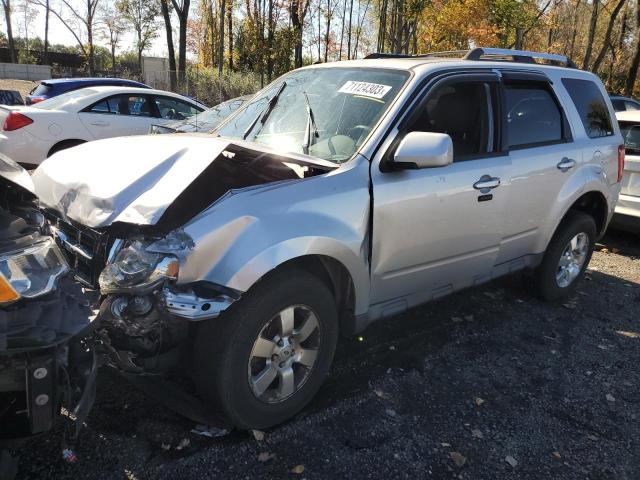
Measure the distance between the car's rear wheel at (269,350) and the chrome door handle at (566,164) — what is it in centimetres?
256

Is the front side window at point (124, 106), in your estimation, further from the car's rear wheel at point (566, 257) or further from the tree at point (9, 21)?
the tree at point (9, 21)

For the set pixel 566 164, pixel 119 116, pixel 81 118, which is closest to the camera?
pixel 566 164

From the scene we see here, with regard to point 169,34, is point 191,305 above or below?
below

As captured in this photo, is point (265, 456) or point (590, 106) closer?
point (265, 456)

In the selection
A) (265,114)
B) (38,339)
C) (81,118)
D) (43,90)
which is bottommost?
(38,339)

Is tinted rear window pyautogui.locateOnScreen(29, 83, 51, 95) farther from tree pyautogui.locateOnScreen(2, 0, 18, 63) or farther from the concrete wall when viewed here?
tree pyautogui.locateOnScreen(2, 0, 18, 63)

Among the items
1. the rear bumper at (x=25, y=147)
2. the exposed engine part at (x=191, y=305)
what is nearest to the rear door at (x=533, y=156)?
the exposed engine part at (x=191, y=305)

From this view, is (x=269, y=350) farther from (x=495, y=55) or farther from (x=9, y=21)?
(x=9, y=21)

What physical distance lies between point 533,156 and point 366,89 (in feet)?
5.00

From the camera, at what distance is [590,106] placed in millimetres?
4910

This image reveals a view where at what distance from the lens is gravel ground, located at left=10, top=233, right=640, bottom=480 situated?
105 inches

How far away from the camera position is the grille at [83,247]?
260 centimetres

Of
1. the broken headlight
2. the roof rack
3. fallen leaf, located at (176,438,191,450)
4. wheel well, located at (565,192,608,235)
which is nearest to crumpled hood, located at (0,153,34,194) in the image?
the broken headlight

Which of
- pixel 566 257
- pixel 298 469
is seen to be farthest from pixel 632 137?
pixel 298 469
